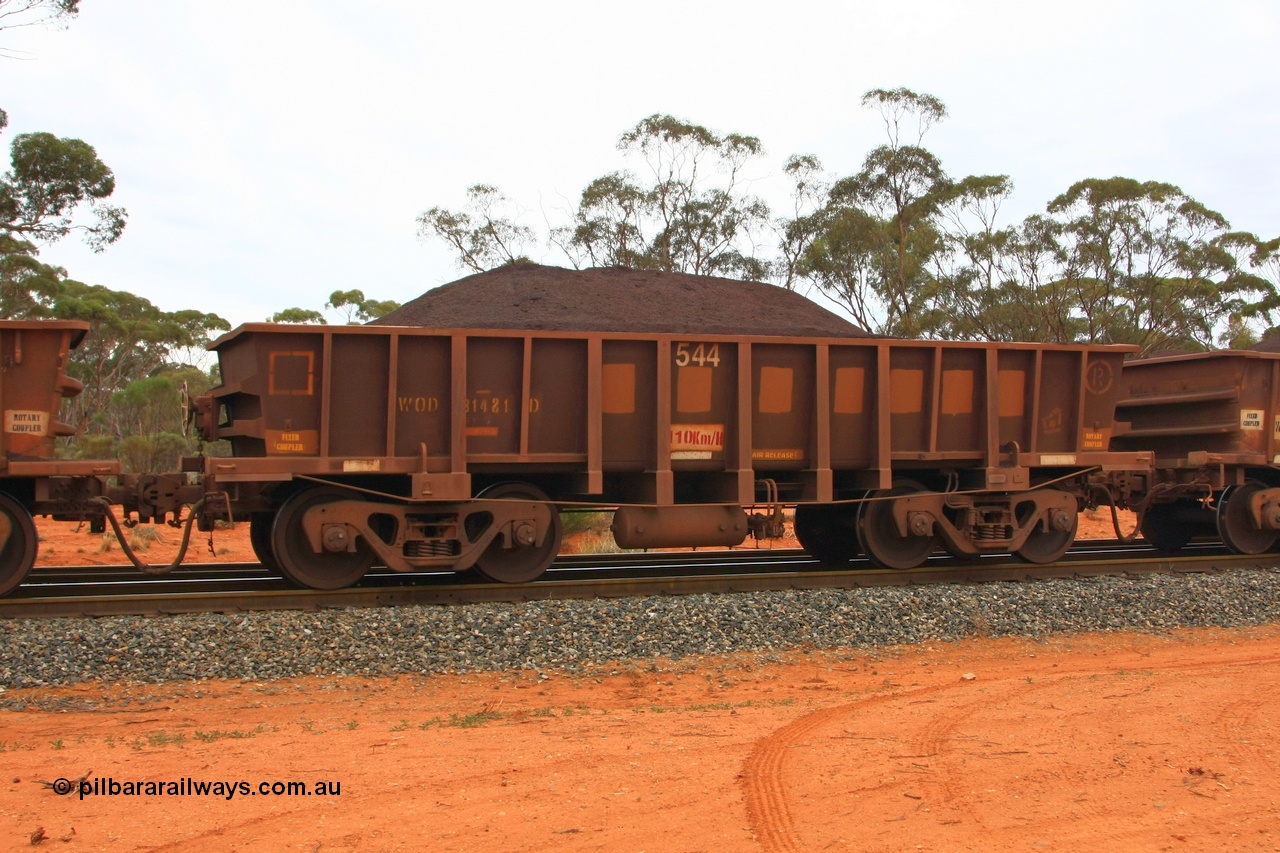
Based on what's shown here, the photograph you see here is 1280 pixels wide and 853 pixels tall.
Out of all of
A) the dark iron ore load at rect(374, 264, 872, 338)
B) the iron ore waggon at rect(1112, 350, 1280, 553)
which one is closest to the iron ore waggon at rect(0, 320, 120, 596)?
the dark iron ore load at rect(374, 264, 872, 338)

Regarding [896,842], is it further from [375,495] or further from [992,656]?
[375,495]

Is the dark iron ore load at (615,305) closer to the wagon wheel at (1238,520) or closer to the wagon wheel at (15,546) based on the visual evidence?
the wagon wheel at (1238,520)

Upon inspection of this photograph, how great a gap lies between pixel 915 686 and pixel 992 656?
4.56 feet

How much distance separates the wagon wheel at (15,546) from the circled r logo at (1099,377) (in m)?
10.5

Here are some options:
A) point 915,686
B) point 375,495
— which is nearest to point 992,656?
point 915,686

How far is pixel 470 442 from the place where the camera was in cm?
945

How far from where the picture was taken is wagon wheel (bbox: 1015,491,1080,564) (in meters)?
11.2

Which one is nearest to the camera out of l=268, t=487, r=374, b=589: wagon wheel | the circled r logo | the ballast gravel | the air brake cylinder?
the ballast gravel

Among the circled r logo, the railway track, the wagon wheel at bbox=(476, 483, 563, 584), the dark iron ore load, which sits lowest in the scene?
the railway track

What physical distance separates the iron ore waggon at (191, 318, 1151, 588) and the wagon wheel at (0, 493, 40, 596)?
142 cm

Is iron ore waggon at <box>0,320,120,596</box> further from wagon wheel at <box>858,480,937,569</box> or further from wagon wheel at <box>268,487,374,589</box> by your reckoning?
wagon wheel at <box>858,480,937,569</box>

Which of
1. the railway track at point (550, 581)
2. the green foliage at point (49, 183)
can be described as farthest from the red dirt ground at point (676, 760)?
the green foliage at point (49, 183)

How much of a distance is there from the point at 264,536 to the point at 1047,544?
823cm

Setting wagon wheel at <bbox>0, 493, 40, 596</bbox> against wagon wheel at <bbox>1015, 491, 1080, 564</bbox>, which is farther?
wagon wheel at <bbox>1015, 491, 1080, 564</bbox>
